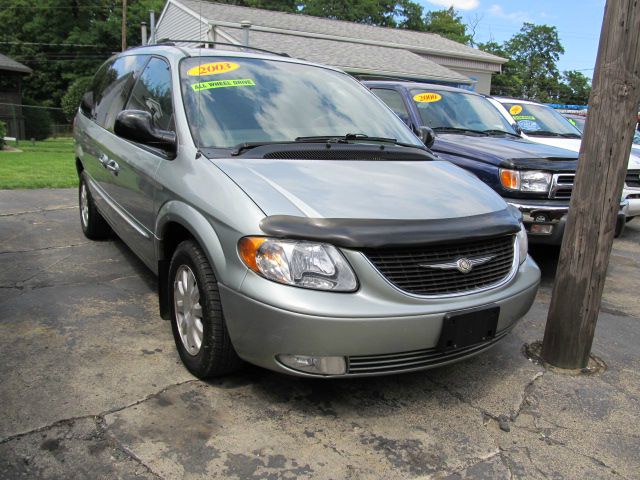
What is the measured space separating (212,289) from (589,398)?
6.95 ft

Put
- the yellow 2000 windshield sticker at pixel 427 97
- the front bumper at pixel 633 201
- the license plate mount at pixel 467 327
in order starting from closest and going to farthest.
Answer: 1. the license plate mount at pixel 467 327
2. the yellow 2000 windshield sticker at pixel 427 97
3. the front bumper at pixel 633 201

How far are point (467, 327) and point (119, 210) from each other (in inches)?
109

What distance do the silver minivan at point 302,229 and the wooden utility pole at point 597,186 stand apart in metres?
0.34

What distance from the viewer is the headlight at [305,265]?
2363mm

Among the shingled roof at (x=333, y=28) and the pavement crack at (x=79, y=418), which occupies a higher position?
the shingled roof at (x=333, y=28)

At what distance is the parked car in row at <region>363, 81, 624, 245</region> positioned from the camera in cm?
464

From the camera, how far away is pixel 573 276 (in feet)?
10.5

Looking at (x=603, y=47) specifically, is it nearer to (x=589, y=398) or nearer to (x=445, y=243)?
(x=445, y=243)

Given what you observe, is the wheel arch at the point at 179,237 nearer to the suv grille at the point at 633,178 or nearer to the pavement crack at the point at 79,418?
the pavement crack at the point at 79,418

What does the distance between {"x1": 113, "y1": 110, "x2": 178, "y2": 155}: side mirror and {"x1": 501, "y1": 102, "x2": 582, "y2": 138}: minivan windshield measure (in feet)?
19.8

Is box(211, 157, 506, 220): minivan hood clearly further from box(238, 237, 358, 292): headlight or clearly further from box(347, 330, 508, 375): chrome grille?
box(347, 330, 508, 375): chrome grille

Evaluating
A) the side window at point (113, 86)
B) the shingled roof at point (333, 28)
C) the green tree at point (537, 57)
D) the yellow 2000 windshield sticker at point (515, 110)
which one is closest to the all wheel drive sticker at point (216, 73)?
the side window at point (113, 86)

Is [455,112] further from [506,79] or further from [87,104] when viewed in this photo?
[506,79]

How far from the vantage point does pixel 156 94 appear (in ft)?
12.2
